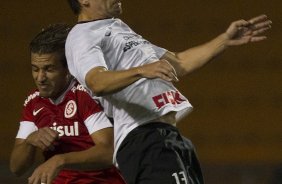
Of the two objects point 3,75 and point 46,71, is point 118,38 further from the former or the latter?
point 3,75

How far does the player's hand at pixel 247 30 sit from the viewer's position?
338 cm

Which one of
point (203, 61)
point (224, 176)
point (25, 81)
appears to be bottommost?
point (224, 176)

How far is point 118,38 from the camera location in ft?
10.6

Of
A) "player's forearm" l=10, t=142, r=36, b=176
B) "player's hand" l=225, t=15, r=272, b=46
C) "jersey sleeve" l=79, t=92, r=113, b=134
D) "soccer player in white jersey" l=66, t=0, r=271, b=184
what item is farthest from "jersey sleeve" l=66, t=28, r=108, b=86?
"player's hand" l=225, t=15, r=272, b=46

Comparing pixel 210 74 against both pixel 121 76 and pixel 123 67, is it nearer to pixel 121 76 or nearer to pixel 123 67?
pixel 123 67

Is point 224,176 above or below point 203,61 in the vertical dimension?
below

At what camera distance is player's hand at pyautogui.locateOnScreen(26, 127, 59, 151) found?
3236 millimetres

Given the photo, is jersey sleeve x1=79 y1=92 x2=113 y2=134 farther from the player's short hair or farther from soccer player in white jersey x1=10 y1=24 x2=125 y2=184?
the player's short hair

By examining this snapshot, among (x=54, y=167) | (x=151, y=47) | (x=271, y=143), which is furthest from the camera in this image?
(x=271, y=143)

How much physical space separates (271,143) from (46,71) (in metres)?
2.84

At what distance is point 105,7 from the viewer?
11.0ft

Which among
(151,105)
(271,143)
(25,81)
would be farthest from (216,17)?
(151,105)

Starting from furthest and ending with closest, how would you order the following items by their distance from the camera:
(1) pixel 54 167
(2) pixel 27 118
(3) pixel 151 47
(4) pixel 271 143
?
(4) pixel 271 143 → (2) pixel 27 118 → (3) pixel 151 47 → (1) pixel 54 167

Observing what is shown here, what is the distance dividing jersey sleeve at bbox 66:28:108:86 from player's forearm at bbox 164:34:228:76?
1.47 ft
